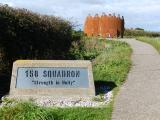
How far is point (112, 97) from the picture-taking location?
11758 mm

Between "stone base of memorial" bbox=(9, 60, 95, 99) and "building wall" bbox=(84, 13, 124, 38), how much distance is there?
36.3m

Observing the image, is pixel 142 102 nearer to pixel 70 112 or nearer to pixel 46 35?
pixel 70 112

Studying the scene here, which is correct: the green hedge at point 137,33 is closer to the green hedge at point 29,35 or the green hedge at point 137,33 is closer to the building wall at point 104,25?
the building wall at point 104,25

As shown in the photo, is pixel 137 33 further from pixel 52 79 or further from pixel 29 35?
pixel 52 79

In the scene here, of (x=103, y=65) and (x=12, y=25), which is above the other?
(x=12, y=25)

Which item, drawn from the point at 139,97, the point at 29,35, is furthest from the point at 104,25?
the point at 139,97

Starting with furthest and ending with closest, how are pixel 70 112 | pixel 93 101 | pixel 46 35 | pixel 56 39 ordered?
pixel 56 39, pixel 46 35, pixel 93 101, pixel 70 112

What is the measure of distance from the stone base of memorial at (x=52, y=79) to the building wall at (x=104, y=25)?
119 feet

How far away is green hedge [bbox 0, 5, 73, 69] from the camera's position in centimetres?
1395

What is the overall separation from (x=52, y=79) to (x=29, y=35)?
11.3ft

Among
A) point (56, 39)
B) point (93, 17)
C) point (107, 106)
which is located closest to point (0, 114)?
point (107, 106)

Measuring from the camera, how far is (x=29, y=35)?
1527 centimetres

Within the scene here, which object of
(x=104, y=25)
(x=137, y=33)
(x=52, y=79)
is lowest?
(x=137, y=33)

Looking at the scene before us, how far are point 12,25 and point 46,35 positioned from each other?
2523 mm
